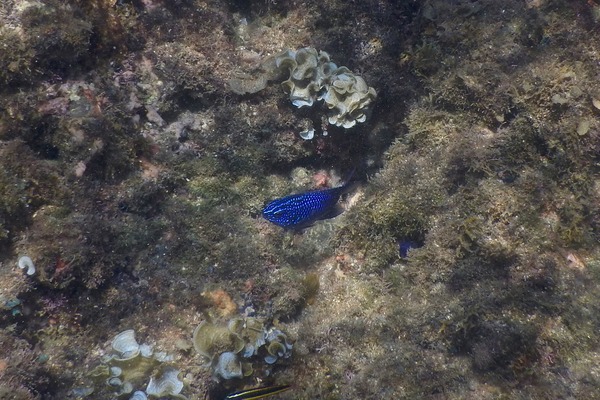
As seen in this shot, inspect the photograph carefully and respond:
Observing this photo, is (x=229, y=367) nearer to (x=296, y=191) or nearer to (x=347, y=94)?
(x=296, y=191)

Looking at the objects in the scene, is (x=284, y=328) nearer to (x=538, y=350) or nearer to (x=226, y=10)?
(x=538, y=350)

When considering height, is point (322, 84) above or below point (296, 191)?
above

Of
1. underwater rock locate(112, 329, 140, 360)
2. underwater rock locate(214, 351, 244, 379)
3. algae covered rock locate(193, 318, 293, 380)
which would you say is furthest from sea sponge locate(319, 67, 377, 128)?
underwater rock locate(112, 329, 140, 360)

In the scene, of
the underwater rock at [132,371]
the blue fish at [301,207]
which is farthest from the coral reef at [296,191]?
the blue fish at [301,207]

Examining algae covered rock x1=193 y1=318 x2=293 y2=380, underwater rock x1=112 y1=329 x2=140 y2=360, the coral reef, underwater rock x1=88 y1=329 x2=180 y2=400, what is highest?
the coral reef

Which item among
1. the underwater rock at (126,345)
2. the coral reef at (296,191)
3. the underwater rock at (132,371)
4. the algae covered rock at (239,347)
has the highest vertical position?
the coral reef at (296,191)

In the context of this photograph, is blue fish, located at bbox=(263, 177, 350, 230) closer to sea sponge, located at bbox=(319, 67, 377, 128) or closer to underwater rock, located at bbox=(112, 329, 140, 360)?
sea sponge, located at bbox=(319, 67, 377, 128)

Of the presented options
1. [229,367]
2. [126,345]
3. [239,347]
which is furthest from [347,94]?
[126,345]

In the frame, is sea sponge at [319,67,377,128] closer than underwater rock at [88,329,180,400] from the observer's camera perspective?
No

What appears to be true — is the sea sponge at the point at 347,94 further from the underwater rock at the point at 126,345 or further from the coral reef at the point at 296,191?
the underwater rock at the point at 126,345
